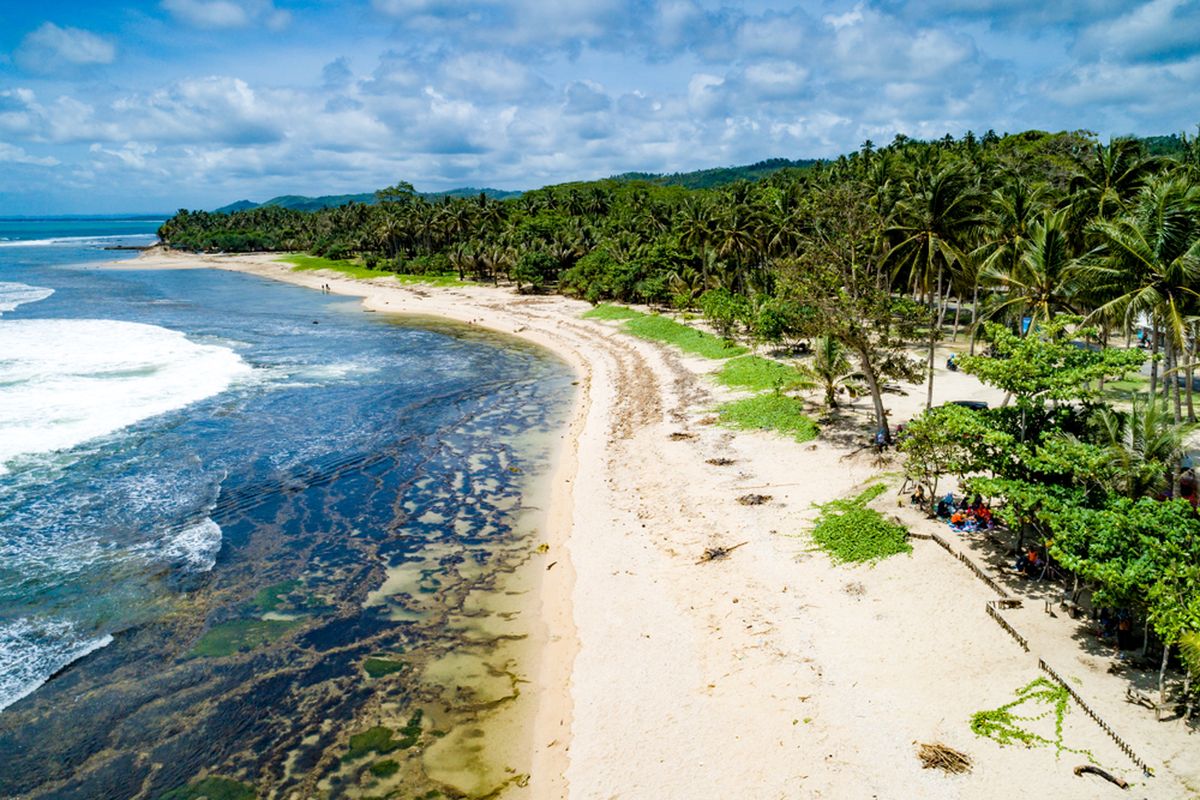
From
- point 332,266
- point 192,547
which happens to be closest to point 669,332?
point 192,547

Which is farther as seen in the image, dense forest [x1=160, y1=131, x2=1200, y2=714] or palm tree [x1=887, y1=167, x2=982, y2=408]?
palm tree [x1=887, y1=167, x2=982, y2=408]

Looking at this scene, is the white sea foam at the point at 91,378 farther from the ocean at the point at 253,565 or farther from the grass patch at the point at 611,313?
the grass patch at the point at 611,313

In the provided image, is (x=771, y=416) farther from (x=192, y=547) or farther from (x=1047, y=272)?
(x=192, y=547)

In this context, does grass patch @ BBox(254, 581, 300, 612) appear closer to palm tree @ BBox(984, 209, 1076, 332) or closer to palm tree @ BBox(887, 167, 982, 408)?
palm tree @ BBox(984, 209, 1076, 332)

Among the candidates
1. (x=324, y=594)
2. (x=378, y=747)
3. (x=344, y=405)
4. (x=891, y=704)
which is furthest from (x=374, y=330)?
(x=891, y=704)

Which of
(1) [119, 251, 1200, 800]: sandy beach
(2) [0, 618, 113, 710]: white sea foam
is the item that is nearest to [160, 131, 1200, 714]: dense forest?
(1) [119, 251, 1200, 800]: sandy beach

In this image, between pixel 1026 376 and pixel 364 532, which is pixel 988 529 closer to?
pixel 1026 376

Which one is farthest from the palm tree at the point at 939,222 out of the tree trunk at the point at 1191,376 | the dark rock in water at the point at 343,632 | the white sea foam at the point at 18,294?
the white sea foam at the point at 18,294
